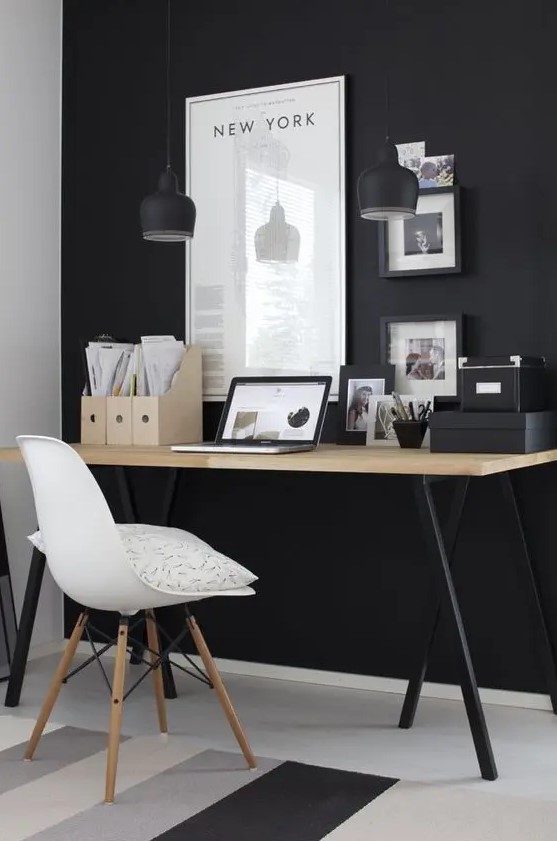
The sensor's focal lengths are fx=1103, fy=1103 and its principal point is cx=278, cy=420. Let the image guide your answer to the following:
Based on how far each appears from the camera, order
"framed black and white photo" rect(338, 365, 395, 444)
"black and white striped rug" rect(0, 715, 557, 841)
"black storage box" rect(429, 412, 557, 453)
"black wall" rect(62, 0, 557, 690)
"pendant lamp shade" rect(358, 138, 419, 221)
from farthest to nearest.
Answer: "framed black and white photo" rect(338, 365, 395, 444) < "black wall" rect(62, 0, 557, 690) < "pendant lamp shade" rect(358, 138, 419, 221) < "black storage box" rect(429, 412, 557, 453) < "black and white striped rug" rect(0, 715, 557, 841)

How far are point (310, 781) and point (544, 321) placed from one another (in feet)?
5.22

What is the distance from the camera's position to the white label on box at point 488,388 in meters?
3.12

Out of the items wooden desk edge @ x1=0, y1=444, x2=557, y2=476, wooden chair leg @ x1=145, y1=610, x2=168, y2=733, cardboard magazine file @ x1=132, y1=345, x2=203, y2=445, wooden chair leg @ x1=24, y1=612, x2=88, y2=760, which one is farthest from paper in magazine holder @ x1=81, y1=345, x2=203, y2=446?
wooden chair leg @ x1=24, y1=612, x2=88, y2=760

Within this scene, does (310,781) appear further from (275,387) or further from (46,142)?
(46,142)

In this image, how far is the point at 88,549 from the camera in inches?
108

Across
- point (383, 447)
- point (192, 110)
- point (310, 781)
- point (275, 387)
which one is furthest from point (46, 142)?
point (310, 781)

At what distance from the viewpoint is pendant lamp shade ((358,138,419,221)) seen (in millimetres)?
3176

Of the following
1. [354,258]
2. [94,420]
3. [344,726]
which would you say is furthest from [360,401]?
[344,726]

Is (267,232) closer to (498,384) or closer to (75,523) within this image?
(498,384)

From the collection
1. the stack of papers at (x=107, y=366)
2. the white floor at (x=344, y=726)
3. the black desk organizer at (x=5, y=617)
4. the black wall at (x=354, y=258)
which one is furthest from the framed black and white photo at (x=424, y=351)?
the black desk organizer at (x=5, y=617)

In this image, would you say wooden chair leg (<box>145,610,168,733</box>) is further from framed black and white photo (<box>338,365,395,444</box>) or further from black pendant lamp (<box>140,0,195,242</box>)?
black pendant lamp (<box>140,0,195,242</box>)

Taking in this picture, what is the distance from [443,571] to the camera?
9.40 feet

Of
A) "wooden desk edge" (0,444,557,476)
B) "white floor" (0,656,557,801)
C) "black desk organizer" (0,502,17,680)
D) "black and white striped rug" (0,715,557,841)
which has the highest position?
"wooden desk edge" (0,444,557,476)

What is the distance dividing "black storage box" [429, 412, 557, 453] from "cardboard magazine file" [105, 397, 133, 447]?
1.15 meters
